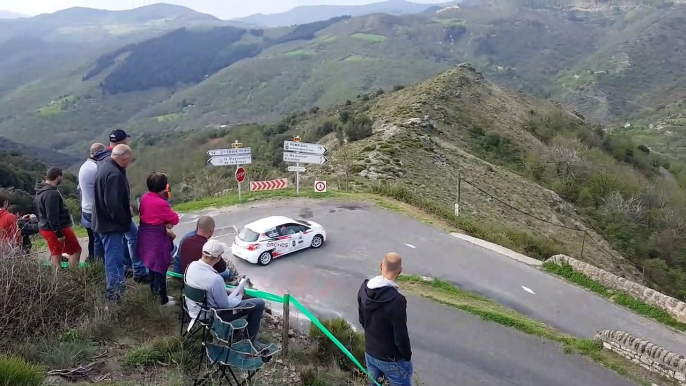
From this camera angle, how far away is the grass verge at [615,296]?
1296 centimetres

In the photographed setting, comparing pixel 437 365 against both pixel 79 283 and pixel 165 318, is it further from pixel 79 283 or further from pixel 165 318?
pixel 79 283

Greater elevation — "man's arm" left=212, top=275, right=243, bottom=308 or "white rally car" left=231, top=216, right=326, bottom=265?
"man's arm" left=212, top=275, right=243, bottom=308


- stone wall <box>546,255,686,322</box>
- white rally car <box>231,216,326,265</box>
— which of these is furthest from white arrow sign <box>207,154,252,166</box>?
stone wall <box>546,255,686,322</box>

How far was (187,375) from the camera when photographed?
19.4 feet

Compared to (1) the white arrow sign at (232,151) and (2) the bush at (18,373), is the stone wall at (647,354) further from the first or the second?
(1) the white arrow sign at (232,151)

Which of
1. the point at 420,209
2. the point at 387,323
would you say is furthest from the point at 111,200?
the point at 420,209

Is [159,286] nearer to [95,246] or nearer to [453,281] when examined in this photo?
[95,246]

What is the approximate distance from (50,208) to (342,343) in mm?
4629

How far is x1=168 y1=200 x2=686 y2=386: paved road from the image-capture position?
32.1 ft

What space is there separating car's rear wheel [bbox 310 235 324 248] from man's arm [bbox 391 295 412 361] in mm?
10058

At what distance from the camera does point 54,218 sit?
796cm

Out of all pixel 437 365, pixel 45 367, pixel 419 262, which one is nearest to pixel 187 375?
pixel 45 367

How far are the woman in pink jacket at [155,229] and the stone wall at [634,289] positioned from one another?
11.7 metres

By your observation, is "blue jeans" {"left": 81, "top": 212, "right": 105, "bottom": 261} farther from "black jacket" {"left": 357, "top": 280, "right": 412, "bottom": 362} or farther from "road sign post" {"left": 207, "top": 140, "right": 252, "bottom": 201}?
"road sign post" {"left": 207, "top": 140, "right": 252, "bottom": 201}
